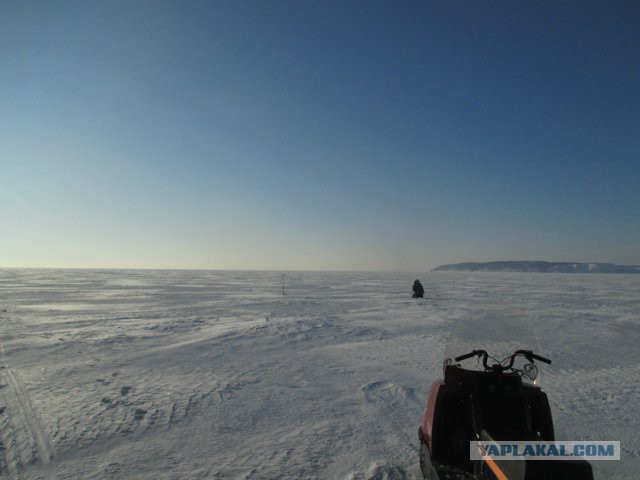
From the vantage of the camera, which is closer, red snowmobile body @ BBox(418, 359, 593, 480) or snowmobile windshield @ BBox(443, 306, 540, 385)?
red snowmobile body @ BBox(418, 359, 593, 480)

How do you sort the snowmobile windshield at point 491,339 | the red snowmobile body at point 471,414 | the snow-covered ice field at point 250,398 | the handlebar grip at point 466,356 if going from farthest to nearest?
1. the snow-covered ice field at point 250,398
2. the snowmobile windshield at point 491,339
3. the handlebar grip at point 466,356
4. the red snowmobile body at point 471,414

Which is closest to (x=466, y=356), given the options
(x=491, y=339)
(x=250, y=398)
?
(x=491, y=339)

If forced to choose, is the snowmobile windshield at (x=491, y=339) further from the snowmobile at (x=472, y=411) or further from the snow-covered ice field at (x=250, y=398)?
the snow-covered ice field at (x=250, y=398)

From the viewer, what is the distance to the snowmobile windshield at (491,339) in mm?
3168

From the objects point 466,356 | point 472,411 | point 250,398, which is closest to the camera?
point 472,411

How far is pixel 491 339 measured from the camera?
3248mm

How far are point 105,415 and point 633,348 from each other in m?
10.6

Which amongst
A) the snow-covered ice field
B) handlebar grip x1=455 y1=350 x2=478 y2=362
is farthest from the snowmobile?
the snow-covered ice field

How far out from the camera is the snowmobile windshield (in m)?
3.17

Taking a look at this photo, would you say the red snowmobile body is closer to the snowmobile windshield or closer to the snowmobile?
the snowmobile

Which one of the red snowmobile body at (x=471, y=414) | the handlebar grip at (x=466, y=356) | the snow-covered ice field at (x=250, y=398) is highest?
the handlebar grip at (x=466, y=356)

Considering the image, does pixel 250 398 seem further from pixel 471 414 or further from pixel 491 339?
pixel 491 339

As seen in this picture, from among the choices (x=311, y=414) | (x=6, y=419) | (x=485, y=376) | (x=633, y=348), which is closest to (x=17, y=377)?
(x=6, y=419)

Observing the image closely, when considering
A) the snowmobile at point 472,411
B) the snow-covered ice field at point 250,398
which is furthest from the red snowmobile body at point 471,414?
the snow-covered ice field at point 250,398
